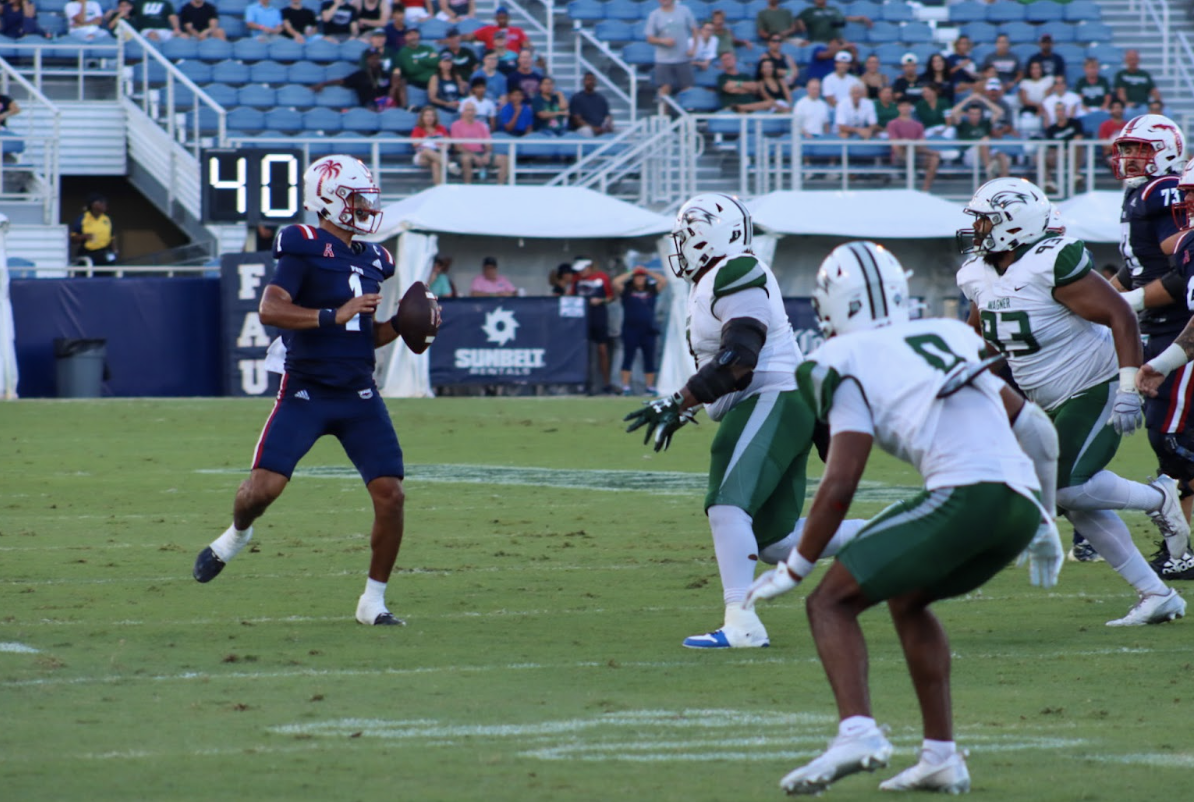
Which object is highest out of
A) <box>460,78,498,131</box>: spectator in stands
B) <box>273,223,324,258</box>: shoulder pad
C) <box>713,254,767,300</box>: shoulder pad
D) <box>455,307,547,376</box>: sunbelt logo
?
<box>460,78,498,131</box>: spectator in stands

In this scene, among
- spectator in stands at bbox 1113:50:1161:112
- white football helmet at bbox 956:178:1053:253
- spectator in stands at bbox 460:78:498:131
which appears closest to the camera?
white football helmet at bbox 956:178:1053:253

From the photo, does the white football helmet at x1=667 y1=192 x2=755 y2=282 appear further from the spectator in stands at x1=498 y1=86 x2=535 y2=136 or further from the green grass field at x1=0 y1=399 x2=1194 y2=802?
the spectator in stands at x1=498 y1=86 x2=535 y2=136

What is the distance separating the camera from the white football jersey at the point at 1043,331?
22.4 ft

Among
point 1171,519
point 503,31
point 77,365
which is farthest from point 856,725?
point 503,31

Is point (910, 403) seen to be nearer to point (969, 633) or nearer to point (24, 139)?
point (969, 633)

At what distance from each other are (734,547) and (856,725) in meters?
2.13

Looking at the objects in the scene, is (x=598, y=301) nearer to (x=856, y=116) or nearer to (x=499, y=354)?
(x=499, y=354)

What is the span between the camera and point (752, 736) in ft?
16.0

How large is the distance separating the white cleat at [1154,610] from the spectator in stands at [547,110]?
16974 mm

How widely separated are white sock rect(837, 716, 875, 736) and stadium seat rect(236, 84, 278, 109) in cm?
2009

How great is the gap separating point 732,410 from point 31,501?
5.75 metres

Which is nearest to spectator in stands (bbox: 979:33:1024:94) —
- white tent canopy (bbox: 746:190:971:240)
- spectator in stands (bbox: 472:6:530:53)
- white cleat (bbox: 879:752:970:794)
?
white tent canopy (bbox: 746:190:971:240)

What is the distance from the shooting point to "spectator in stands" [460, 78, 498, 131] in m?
22.8

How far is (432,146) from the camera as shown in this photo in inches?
862
